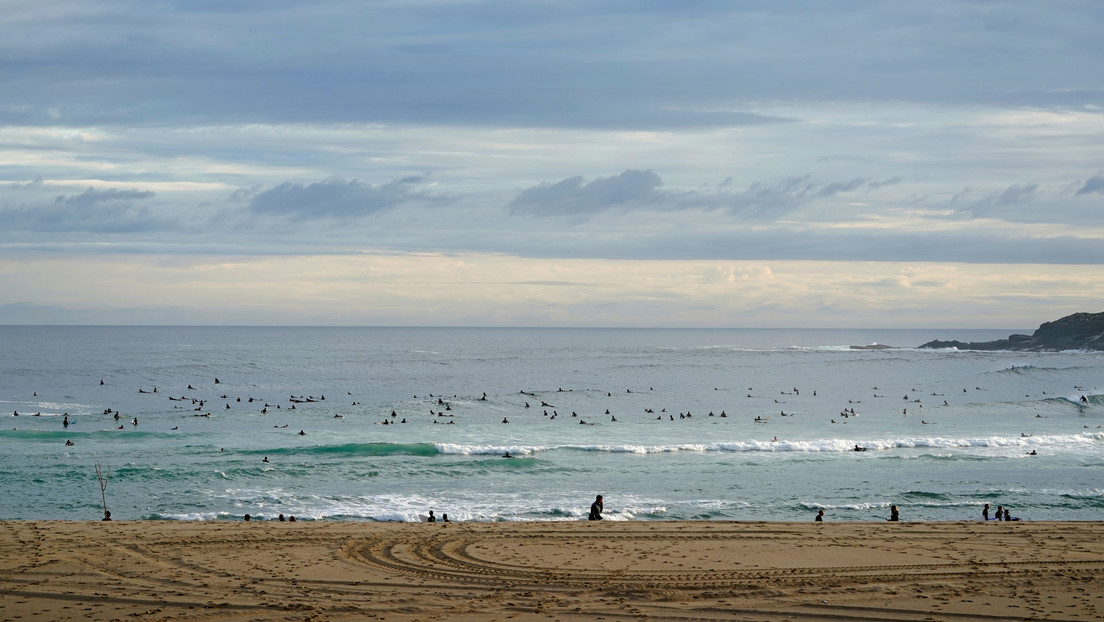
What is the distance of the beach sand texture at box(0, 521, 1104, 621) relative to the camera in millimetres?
14953

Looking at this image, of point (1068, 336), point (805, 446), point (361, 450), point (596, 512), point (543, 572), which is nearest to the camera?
point (543, 572)

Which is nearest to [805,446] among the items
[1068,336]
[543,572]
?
[543,572]

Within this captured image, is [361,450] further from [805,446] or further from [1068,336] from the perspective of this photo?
[1068,336]

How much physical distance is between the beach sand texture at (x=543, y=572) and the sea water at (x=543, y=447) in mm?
7189

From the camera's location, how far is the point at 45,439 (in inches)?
1854

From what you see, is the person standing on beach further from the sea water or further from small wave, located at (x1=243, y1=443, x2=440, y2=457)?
small wave, located at (x1=243, y1=443, x2=440, y2=457)

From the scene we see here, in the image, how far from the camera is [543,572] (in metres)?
17.5

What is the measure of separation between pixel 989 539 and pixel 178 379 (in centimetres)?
9050

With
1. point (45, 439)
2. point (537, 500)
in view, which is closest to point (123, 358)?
point (45, 439)

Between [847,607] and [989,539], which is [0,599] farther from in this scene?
[989,539]

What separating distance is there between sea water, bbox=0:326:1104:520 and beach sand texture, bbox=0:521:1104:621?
283 inches

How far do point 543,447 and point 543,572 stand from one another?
27.8 m

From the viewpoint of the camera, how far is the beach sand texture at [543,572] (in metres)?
15.0

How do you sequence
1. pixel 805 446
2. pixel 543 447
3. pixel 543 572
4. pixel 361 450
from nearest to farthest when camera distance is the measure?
pixel 543 572
pixel 361 450
pixel 543 447
pixel 805 446
